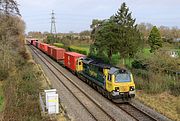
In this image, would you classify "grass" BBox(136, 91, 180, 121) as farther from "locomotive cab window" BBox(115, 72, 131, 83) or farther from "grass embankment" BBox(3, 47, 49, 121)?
"grass embankment" BBox(3, 47, 49, 121)

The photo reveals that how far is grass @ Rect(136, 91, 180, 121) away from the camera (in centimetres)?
1661

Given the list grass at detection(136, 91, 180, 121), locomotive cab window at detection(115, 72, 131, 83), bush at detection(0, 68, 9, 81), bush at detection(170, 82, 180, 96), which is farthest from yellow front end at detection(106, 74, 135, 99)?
bush at detection(0, 68, 9, 81)

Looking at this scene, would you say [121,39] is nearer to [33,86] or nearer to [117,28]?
[117,28]

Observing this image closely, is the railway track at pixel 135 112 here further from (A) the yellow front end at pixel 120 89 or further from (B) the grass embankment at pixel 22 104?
(B) the grass embankment at pixel 22 104

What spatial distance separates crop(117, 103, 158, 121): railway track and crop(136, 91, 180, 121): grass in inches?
47.0

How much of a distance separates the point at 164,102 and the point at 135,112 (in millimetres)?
3292

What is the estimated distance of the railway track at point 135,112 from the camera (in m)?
15.6

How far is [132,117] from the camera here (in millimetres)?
15883

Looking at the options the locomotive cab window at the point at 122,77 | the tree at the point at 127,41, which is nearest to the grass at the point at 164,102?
the locomotive cab window at the point at 122,77

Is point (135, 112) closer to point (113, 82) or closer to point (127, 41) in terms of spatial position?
point (113, 82)

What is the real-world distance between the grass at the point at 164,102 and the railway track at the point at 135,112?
3.91 feet

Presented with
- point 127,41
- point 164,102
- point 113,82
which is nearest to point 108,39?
point 127,41

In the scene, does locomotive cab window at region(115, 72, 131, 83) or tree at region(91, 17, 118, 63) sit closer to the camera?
locomotive cab window at region(115, 72, 131, 83)

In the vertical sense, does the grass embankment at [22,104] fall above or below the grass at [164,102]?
above
